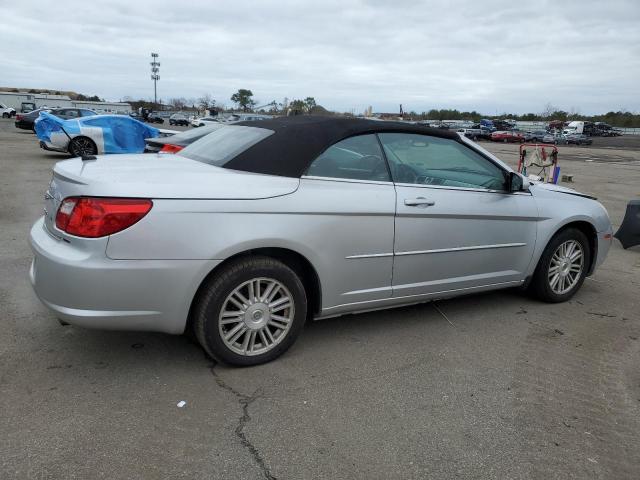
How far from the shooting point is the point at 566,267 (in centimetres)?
479

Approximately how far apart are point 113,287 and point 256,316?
87cm

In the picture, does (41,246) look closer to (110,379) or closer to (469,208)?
(110,379)

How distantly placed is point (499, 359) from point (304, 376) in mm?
1383

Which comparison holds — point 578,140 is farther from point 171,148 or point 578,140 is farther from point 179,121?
point 171,148

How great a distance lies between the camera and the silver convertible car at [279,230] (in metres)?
2.89

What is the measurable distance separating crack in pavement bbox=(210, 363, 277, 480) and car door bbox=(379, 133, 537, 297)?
53.9 inches

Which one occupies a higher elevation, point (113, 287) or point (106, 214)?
point (106, 214)

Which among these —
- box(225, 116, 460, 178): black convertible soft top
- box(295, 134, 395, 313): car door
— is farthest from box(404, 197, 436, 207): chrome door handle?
box(225, 116, 460, 178): black convertible soft top

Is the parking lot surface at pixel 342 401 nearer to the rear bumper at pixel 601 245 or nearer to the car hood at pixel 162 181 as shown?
the rear bumper at pixel 601 245

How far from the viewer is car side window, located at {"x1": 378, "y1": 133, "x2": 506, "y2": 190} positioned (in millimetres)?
3873

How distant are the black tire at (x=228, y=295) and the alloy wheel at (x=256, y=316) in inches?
0.9

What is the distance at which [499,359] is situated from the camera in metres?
3.64

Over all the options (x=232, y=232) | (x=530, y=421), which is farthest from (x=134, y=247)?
(x=530, y=421)

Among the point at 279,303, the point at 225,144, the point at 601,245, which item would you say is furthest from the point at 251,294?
the point at 601,245
